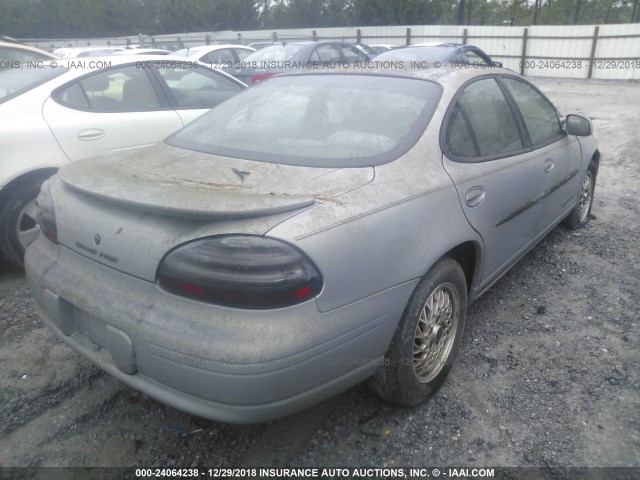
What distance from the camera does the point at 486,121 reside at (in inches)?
116

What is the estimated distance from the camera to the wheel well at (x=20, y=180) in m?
3.71

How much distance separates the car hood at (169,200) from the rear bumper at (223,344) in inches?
4.7

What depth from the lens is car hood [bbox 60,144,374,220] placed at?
A: 5.94 ft

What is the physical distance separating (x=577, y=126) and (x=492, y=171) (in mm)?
1445

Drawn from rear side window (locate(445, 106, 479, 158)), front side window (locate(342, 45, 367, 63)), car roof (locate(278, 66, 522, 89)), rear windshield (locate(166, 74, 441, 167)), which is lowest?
front side window (locate(342, 45, 367, 63))

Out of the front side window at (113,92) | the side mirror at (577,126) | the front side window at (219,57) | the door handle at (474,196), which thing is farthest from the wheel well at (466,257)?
the front side window at (219,57)

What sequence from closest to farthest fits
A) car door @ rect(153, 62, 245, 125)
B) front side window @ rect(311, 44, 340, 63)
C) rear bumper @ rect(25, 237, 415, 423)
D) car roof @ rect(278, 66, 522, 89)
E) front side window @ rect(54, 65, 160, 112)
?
rear bumper @ rect(25, 237, 415, 423), car roof @ rect(278, 66, 522, 89), front side window @ rect(54, 65, 160, 112), car door @ rect(153, 62, 245, 125), front side window @ rect(311, 44, 340, 63)

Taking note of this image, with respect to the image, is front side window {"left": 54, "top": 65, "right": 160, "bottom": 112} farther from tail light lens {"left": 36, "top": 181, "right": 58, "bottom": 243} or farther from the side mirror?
the side mirror

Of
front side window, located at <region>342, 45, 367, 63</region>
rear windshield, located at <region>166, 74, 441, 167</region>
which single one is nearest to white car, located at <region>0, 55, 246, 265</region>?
rear windshield, located at <region>166, 74, 441, 167</region>

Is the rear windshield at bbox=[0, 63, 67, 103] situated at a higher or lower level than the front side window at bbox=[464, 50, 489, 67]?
higher

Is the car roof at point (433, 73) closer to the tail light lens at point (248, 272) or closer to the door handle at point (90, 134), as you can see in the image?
the tail light lens at point (248, 272)

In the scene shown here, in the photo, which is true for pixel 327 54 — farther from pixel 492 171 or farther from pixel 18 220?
pixel 492 171

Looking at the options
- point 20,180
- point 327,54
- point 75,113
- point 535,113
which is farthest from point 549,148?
point 327,54

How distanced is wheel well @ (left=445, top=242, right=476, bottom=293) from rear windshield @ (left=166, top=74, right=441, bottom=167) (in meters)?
0.58
